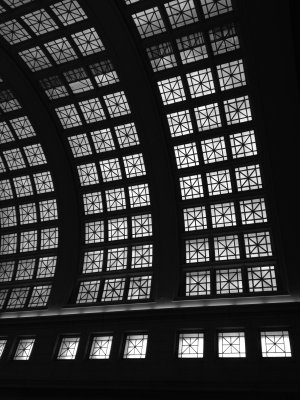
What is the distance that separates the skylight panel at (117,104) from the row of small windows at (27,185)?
27.0 ft

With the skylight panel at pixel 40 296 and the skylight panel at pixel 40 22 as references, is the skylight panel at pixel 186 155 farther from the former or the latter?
the skylight panel at pixel 40 296

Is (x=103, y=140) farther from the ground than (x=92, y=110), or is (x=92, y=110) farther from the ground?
(x=92, y=110)

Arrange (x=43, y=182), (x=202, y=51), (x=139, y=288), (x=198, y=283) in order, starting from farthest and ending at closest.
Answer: (x=43, y=182) → (x=139, y=288) → (x=198, y=283) → (x=202, y=51)

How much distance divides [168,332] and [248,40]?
60.2 ft

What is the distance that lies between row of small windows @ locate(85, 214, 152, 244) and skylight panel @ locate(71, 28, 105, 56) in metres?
12.6

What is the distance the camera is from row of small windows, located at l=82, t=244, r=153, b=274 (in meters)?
29.8

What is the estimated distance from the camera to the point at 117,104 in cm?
2855

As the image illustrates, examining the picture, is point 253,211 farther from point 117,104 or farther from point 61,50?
point 61,50

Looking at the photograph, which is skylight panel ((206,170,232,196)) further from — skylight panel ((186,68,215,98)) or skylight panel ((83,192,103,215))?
skylight panel ((83,192,103,215))

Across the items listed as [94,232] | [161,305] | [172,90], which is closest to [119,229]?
[94,232]

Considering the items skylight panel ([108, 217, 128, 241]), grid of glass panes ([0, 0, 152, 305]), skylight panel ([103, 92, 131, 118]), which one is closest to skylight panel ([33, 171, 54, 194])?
grid of glass panes ([0, 0, 152, 305])

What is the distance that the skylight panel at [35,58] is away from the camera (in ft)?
92.8

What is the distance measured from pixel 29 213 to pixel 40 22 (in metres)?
15.8

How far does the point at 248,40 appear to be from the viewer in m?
22.2
